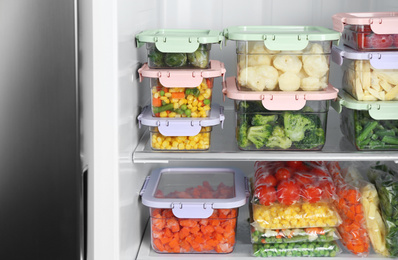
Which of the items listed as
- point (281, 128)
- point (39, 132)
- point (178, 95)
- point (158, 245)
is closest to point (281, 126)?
point (281, 128)

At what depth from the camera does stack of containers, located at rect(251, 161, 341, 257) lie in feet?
5.96

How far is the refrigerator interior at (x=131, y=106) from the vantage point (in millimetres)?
1474

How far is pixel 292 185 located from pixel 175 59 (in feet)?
1.75

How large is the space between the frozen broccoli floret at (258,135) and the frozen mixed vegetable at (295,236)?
0.93 ft

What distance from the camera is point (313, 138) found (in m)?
1.75

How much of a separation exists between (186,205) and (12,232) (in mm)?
531

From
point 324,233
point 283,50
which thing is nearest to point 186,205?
point 324,233

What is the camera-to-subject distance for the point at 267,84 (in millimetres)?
1722

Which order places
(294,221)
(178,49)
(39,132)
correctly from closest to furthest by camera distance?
(39,132) < (178,49) < (294,221)

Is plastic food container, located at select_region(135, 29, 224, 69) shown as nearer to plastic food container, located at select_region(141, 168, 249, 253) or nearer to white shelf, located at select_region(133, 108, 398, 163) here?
white shelf, located at select_region(133, 108, 398, 163)

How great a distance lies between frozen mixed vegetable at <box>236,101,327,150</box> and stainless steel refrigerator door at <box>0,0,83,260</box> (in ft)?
1.77

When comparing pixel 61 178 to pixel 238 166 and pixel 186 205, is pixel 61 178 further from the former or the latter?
pixel 238 166

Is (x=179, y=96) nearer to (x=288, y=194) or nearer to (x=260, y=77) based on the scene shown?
(x=260, y=77)

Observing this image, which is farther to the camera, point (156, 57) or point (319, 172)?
point (319, 172)
